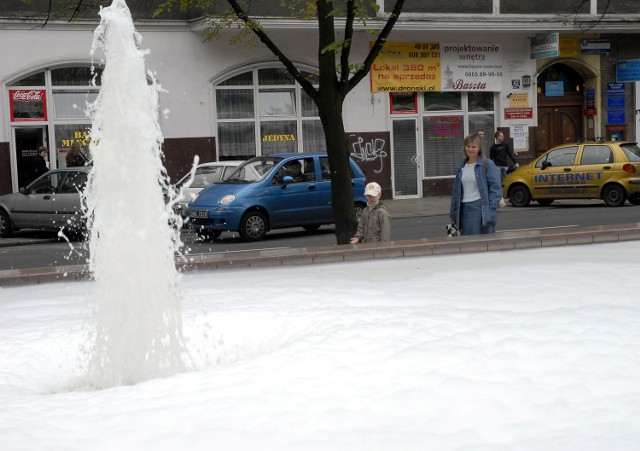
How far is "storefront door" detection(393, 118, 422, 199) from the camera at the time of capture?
28.9 metres

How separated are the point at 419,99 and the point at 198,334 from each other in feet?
74.2

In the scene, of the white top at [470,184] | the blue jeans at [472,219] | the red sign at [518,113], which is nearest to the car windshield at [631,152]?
the red sign at [518,113]

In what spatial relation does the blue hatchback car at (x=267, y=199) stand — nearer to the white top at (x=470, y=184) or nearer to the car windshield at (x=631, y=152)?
the car windshield at (x=631, y=152)

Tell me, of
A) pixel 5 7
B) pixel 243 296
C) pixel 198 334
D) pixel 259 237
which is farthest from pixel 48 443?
pixel 5 7

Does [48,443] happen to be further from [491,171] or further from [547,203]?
[547,203]

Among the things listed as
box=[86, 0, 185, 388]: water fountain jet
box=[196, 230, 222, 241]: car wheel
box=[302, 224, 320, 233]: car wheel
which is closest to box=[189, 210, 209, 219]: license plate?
box=[196, 230, 222, 241]: car wheel

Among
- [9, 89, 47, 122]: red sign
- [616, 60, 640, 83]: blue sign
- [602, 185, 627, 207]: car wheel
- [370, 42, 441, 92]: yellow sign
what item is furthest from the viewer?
[616, 60, 640, 83]: blue sign

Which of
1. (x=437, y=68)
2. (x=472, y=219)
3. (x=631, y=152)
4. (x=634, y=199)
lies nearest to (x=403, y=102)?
(x=437, y=68)

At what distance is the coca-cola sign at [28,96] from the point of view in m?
24.3

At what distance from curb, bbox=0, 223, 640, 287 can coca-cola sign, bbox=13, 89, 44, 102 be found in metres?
15.4

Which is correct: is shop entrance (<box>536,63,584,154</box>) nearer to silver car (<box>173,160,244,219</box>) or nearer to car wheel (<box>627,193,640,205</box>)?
car wheel (<box>627,193,640,205</box>)

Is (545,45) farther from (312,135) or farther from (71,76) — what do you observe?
(71,76)

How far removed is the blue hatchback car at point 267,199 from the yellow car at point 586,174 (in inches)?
256

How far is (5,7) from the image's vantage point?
2392cm
